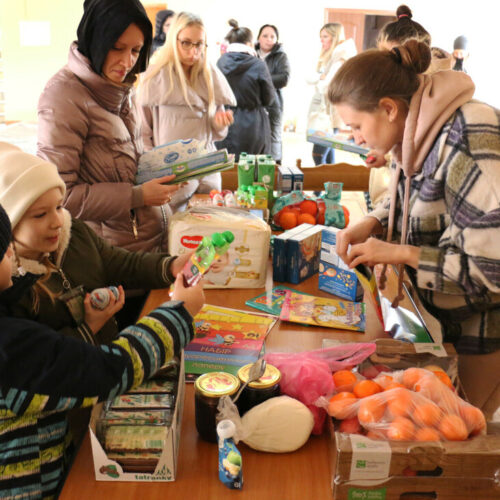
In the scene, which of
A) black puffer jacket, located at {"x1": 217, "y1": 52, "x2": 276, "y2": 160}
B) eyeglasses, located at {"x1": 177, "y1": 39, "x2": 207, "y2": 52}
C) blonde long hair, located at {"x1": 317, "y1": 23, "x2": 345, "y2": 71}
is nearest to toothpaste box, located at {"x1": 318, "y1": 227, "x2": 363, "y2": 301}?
eyeglasses, located at {"x1": 177, "y1": 39, "x2": 207, "y2": 52}

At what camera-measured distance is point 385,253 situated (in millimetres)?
1369

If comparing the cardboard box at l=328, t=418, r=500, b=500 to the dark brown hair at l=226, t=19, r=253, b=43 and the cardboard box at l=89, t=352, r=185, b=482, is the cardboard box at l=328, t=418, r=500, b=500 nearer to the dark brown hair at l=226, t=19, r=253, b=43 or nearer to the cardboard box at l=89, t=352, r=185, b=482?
the cardboard box at l=89, t=352, r=185, b=482

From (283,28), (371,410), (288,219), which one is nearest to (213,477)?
(371,410)

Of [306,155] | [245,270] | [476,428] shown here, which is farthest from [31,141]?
[476,428]

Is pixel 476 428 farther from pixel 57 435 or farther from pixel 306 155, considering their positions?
pixel 306 155

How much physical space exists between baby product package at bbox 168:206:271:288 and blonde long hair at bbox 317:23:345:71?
5118 mm

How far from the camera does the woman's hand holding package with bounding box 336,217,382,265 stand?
161 centimetres

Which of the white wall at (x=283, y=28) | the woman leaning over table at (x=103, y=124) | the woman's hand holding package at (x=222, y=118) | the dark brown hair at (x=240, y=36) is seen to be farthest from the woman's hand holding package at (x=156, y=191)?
the white wall at (x=283, y=28)

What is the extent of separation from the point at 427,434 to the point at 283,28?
9972mm

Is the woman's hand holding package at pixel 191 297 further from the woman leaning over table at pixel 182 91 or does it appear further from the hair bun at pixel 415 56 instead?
the woman leaning over table at pixel 182 91

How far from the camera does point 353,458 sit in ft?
2.83

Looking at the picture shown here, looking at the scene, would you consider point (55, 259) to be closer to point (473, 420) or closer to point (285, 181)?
point (473, 420)

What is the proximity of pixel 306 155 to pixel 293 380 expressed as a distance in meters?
7.62

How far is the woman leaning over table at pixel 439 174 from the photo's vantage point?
1197mm
